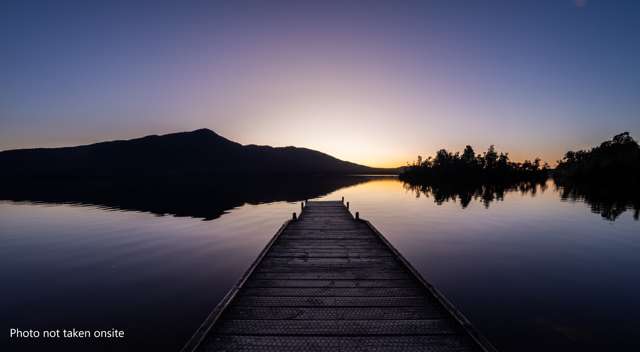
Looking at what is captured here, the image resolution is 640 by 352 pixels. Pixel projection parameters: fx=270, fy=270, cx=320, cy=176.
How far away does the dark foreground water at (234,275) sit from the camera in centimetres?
826

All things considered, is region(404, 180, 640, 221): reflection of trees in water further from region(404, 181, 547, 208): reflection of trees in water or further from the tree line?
the tree line

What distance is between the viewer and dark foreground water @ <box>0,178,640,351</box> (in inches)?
325

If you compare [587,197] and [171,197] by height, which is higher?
[171,197]

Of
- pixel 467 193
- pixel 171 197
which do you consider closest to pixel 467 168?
pixel 467 193

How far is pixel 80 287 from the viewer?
36.3 ft

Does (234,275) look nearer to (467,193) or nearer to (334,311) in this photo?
(334,311)

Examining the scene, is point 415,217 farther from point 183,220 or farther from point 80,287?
point 80,287

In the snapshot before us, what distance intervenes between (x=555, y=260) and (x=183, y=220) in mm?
27247

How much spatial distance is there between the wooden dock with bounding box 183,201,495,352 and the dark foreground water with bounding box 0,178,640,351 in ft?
8.82

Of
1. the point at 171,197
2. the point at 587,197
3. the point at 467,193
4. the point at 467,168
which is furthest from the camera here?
the point at 467,168

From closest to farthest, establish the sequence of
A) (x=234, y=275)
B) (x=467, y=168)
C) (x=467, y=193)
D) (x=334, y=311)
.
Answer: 1. (x=334, y=311)
2. (x=234, y=275)
3. (x=467, y=193)
4. (x=467, y=168)

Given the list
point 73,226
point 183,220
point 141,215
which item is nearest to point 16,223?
point 73,226

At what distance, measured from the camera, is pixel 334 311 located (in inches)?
260

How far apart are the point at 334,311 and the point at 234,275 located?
7.75 metres
